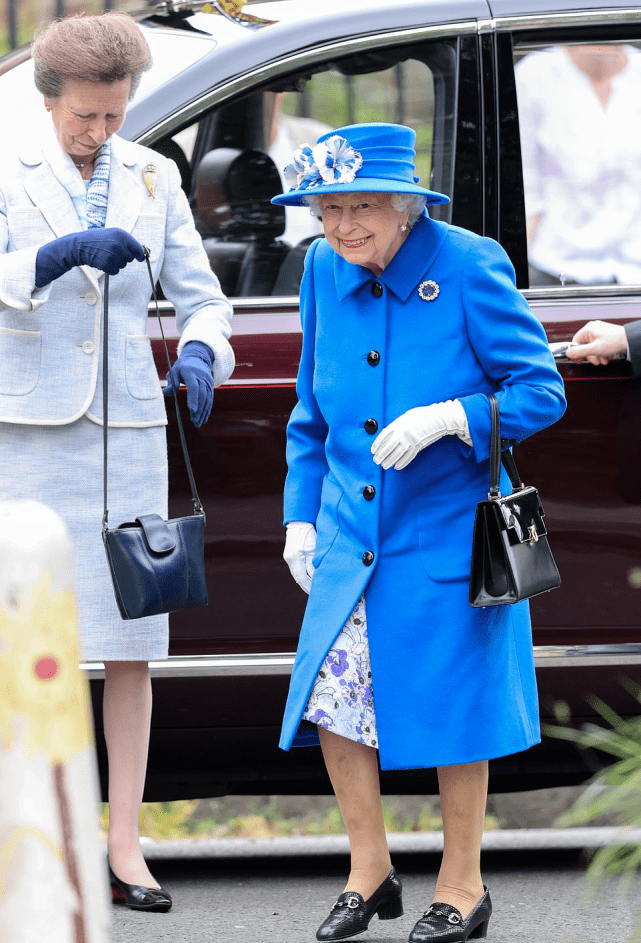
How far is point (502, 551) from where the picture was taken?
2771 mm

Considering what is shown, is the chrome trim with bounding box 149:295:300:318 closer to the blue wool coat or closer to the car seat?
the car seat

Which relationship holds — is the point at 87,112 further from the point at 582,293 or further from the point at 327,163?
the point at 582,293

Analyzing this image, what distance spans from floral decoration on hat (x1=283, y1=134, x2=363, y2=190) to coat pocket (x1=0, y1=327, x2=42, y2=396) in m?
0.63

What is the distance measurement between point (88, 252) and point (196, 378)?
0.32 metres

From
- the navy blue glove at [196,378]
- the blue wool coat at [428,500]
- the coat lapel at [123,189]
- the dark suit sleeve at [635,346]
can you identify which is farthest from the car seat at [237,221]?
the dark suit sleeve at [635,346]

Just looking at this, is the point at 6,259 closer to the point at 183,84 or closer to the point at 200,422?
the point at 200,422

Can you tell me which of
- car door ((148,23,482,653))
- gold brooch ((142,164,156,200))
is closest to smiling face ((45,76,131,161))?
gold brooch ((142,164,156,200))

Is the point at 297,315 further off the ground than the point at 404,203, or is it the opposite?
the point at 404,203

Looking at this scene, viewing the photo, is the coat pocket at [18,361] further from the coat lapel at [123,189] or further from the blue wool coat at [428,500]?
the blue wool coat at [428,500]

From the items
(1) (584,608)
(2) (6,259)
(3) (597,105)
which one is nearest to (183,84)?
(2) (6,259)

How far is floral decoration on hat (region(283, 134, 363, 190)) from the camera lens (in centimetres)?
280

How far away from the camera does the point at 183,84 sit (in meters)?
3.39

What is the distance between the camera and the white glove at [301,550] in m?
3.03

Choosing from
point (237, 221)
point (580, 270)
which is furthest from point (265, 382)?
point (580, 270)
